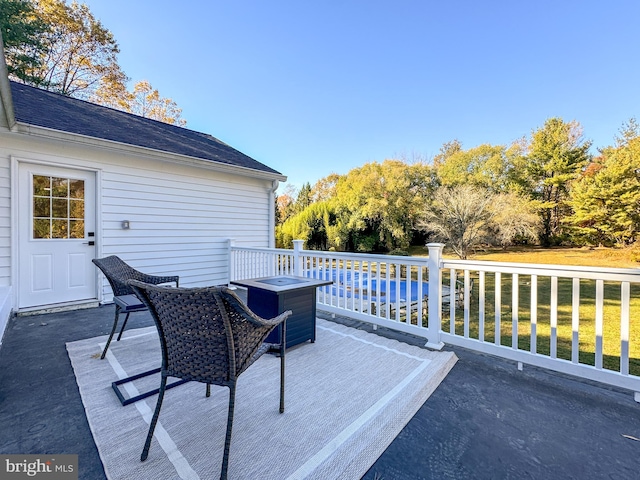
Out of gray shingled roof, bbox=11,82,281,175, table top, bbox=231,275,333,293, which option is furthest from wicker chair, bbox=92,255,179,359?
gray shingled roof, bbox=11,82,281,175

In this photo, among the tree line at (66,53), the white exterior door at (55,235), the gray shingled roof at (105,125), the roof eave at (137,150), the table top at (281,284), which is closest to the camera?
the table top at (281,284)

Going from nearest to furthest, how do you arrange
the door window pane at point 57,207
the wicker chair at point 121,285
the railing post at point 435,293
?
the wicker chair at point 121,285 → the railing post at point 435,293 → the door window pane at point 57,207

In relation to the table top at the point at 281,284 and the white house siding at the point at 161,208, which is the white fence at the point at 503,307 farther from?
the table top at the point at 281,284

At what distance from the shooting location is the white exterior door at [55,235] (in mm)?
3984

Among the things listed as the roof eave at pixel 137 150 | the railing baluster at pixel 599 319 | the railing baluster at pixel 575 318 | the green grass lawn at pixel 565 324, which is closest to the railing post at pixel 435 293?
the railing baluster at pixel 575 318

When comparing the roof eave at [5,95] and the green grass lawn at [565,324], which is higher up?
the roof eave at [5,95]

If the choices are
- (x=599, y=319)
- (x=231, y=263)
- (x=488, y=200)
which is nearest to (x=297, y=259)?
(x=231, y=263)

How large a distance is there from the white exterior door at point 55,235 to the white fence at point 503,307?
2.37 meters

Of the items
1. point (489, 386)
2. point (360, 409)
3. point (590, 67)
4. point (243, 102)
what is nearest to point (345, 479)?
point (360, 409)

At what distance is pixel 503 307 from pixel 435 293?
427 cm

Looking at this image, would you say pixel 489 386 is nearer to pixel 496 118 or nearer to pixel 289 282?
pixel 289 282

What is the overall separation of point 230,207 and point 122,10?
27.5ft

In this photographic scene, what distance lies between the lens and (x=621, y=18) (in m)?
7.54

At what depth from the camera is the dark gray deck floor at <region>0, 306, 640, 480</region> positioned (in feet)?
4.78
